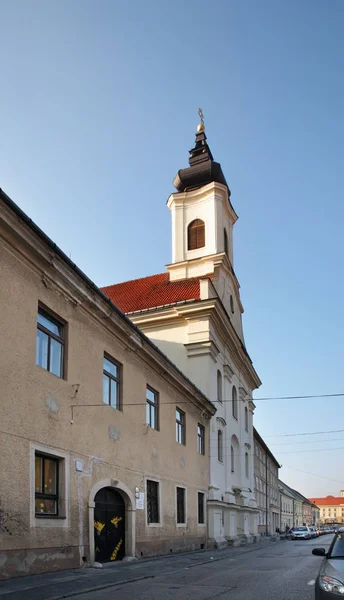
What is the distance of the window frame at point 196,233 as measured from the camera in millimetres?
39406

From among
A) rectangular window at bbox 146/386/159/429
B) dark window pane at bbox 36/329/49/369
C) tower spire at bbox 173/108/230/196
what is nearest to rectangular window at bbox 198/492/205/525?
rectangular window at bbox 146/386/159/429

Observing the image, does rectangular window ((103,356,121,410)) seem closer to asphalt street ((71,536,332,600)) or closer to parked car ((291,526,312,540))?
asphalt street ((71,536,332,600))

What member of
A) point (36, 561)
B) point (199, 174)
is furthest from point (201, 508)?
point (199, 174)

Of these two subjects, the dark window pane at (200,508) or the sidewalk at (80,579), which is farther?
the dark window pane at (200,508)

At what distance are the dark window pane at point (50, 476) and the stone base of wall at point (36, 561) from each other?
1.24 meters

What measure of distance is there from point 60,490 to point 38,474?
3.37 feet

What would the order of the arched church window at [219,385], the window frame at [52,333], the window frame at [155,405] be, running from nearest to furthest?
the window frame at [52,333] → the window frame at [155,405] → the arched church window at [219,385]

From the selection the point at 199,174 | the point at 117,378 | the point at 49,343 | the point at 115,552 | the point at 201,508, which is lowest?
the point at 201,508

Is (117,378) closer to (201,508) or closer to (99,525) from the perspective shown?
(99,525)

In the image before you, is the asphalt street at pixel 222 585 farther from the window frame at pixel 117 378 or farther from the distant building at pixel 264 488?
the distant building at pixel 264 488

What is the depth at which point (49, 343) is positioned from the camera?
13.8m

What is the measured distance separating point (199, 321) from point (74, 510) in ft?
62.5

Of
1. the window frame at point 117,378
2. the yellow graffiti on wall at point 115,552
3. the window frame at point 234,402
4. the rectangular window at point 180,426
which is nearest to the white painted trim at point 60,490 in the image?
the window frame at point 117,378

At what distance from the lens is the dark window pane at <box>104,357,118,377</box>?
17.0 metres
